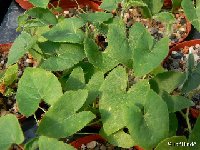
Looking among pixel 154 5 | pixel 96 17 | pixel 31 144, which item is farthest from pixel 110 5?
pixel 31 144

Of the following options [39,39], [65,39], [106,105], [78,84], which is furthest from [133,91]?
[39,39]

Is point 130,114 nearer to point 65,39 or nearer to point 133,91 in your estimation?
point 133,91

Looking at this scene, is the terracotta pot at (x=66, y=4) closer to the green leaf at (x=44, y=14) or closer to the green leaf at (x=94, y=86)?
the green leaf at (x=44, y=14)

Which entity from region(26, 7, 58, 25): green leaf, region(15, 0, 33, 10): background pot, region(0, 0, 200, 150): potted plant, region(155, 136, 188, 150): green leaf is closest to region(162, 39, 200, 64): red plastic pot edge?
region(0, 0, 200, 150): potted plant

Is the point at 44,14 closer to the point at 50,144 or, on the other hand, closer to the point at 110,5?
the point at 110,5

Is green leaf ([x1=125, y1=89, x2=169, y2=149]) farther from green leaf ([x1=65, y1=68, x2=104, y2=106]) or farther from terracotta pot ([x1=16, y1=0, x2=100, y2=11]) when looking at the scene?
terracotta pot ([x1=16, y1=0, x2=100, y2=11])
